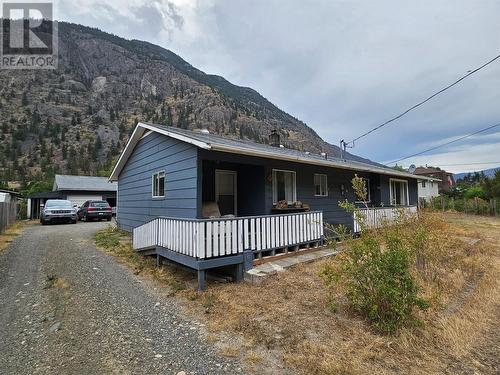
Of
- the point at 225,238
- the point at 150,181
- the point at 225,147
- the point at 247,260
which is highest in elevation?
the point at 225,147

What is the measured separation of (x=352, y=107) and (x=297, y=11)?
25.9 ft

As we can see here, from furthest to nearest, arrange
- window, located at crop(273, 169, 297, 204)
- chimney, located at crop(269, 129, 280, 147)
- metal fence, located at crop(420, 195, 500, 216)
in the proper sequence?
metal fence, located at crop(420, 195, 500, 216), chimney, located at crop(269, 129, 280, 147), window, located at crop(273, 169, 297, 204)

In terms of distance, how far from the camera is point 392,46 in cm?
1169

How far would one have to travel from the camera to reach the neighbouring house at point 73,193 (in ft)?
89.4

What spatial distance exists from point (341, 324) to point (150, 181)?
337 inches

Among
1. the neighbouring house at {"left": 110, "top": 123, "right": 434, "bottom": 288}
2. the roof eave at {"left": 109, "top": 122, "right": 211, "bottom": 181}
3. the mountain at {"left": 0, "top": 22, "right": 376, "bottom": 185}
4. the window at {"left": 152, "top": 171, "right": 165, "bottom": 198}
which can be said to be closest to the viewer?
the neighbouring house at {"left": 110, "top": 123, "right": 434, "bottom": 288}

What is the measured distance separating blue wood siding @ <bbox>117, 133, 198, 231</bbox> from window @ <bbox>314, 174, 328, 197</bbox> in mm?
4998

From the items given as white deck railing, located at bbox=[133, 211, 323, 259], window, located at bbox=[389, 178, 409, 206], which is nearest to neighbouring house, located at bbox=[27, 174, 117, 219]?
white deck railing, located at bbox=[133, 211, 323, 259]

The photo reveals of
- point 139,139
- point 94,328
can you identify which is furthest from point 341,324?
point 139,139

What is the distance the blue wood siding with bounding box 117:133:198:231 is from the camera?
290 inches

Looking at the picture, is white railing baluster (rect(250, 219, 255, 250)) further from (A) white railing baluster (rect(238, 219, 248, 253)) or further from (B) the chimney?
(B) the chimney

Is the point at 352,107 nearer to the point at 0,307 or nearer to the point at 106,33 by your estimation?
→ the point at 0,307

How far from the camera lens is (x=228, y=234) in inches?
227

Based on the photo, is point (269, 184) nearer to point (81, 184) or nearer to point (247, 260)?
point (247, 260)
